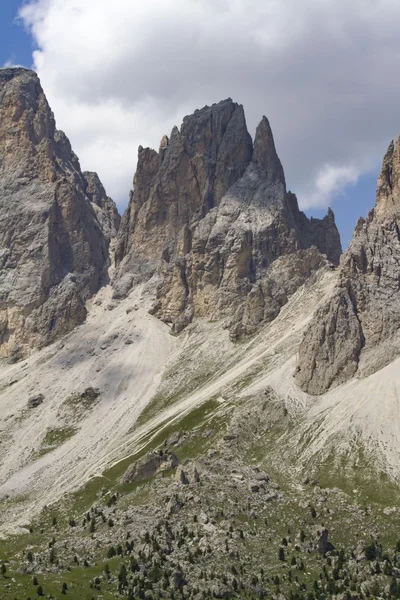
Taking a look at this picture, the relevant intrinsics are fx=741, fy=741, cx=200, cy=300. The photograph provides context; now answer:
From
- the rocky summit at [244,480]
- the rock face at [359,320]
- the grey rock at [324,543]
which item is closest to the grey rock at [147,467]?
the rocky summit at [244,480]

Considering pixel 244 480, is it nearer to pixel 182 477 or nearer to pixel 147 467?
pixel 182 477

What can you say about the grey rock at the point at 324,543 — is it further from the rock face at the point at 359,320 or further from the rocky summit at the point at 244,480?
the rock face at the point at 359,320

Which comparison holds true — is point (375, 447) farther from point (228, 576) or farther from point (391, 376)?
point (228, 576)

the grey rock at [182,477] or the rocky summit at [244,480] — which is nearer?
the rocky summit at [244,480]

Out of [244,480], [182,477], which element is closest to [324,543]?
[244,480]

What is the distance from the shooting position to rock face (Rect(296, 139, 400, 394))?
175 meters

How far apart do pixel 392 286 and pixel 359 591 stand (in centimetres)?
10084

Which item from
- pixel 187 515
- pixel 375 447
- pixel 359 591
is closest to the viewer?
pixel 359 591

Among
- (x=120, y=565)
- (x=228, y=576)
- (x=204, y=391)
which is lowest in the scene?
(x=228, y=576)

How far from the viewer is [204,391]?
192 meters

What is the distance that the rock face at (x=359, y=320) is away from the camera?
175000mm

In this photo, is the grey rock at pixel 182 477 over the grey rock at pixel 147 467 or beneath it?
beneath

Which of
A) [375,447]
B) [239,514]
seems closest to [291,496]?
[239,514]

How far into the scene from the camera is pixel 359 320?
7298 inches
